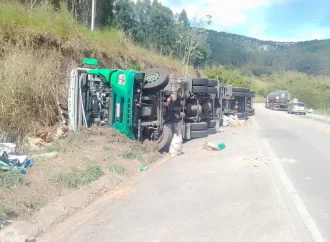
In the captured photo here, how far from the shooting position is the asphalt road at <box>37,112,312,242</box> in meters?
4.76

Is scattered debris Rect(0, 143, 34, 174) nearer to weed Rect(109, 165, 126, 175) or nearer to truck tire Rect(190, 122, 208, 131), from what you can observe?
weed Rect(109, 165, 126, 175)

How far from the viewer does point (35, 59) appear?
419 inches

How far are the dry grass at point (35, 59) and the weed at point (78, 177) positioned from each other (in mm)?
2375

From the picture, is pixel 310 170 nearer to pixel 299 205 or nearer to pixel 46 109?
pixel 299 205

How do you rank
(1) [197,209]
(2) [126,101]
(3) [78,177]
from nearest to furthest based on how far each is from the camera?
(1) [197,209] < (3) [78,177] < (2) [126,101]

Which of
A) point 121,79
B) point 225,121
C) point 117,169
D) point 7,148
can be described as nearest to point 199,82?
point 121,79

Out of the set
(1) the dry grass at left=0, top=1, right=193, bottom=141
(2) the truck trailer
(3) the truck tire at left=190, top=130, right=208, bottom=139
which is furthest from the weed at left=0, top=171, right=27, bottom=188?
(2) the truck trailer

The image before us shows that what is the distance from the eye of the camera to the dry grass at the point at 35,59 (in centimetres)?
886

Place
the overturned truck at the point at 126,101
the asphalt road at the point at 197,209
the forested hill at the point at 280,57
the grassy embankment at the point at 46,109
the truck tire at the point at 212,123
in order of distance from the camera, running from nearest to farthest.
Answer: the asphalt road at the point at 197,209, the grassy embankment at the point at 46,109, the overturned truck at the point at 126,101, the truck tire at the point at 212,123, the forested hill at the point at 280,57

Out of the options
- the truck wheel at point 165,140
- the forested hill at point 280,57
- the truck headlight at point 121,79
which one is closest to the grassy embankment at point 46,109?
the truck wheel at point 165,140

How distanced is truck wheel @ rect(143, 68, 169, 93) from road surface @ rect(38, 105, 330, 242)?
1997 mm

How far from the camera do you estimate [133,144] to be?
31.7 ft

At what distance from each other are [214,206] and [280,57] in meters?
152

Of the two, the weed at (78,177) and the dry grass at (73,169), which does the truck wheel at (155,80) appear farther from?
the weed at (78,177)
